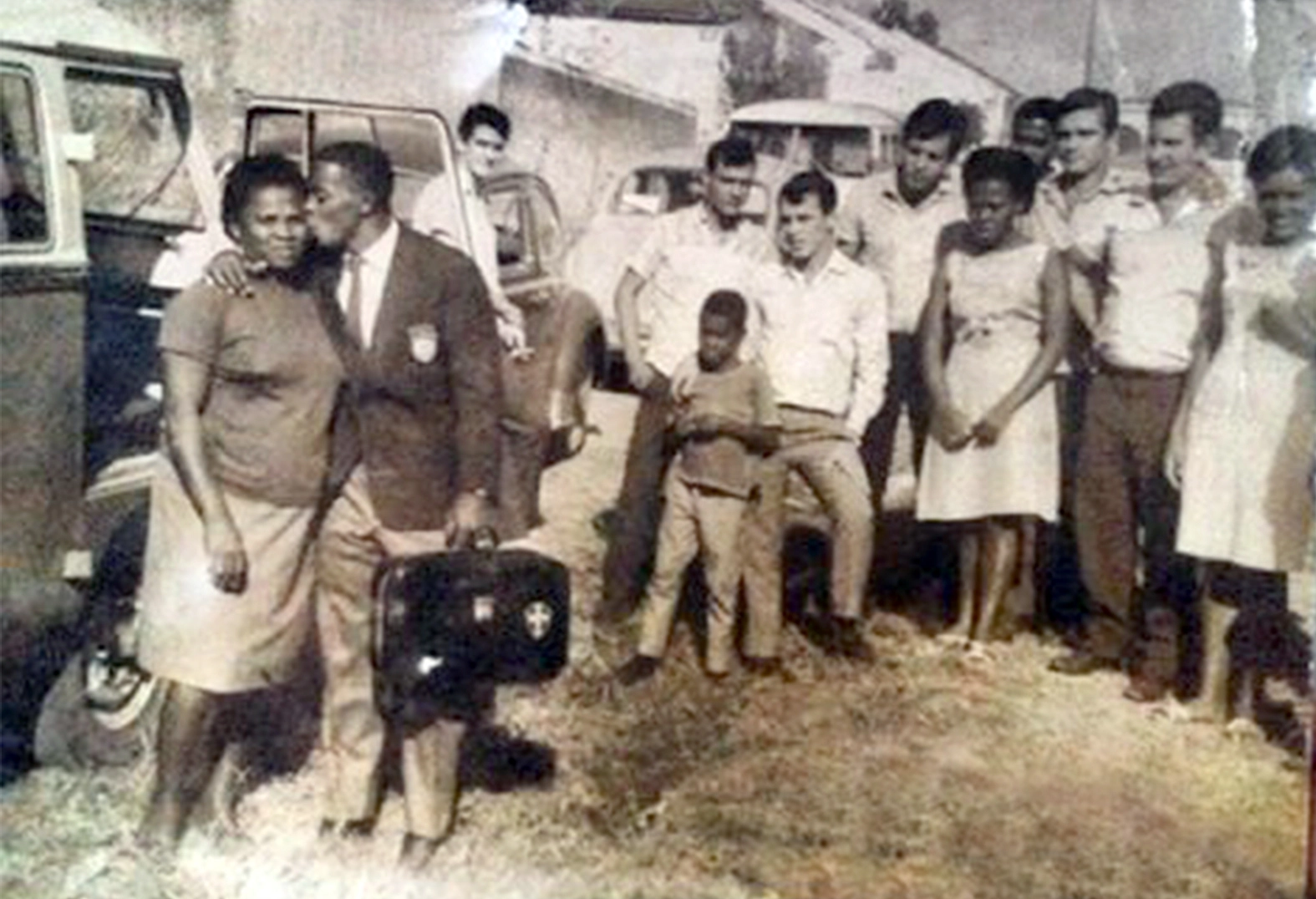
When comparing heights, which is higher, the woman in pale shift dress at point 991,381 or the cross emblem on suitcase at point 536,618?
the woman in pale shift dress at point 991,381

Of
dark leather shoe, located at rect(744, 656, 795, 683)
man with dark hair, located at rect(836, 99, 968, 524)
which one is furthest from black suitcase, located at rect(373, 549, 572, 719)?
man with dark hair, located at rect(836, 99, 968, 524)

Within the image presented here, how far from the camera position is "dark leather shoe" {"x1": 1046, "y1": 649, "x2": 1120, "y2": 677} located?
2.62 meters

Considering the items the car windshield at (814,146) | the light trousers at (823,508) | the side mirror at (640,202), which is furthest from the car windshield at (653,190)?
the light trousers at (823,508)

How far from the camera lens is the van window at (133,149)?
2.68m

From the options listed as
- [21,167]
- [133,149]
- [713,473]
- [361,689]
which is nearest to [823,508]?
[713,473]

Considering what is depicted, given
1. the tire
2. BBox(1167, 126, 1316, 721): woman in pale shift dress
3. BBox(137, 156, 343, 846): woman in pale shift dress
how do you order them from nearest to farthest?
BBox(1167, 126, 1316, 721): woman in pale shift dress < BBox(137, 156, 343, 846): woman in pale shift dress < the tire

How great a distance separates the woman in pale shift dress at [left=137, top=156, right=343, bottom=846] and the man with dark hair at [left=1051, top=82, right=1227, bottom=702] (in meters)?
1.12

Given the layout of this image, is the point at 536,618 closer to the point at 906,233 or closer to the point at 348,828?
the point at 348,828

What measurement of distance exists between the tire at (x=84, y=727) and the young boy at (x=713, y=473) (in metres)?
0.74

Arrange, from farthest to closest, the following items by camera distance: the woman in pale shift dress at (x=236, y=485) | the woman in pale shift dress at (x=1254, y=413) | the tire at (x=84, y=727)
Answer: the tire at (x=84, y=727) → the woman in pale shift dress at (x=236, y=485) → the woman in pale shift dress at (x=1254, y=413)

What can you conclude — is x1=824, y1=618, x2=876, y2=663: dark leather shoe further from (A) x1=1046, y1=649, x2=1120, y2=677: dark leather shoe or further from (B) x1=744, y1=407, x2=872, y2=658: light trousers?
(A) x1=1046, y1=649, x2=1120, y2=677: dark leather shoe

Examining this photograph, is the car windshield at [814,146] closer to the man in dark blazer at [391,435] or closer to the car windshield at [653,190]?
the car windshield at [653,190]

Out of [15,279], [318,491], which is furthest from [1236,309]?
[15,279]

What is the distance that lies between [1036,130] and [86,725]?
1670mm
